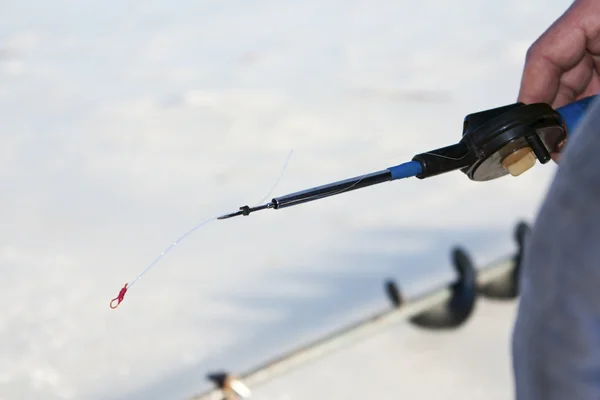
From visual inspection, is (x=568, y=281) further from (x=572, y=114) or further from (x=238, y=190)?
(x=238, y=190)

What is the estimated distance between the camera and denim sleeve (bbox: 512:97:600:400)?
0.21 m

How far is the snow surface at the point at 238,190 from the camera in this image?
1.05m

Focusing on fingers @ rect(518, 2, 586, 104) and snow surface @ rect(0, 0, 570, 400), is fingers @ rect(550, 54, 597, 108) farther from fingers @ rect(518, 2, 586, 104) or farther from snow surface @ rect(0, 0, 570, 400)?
snow surface @ rect(0, 0, 570, 400)

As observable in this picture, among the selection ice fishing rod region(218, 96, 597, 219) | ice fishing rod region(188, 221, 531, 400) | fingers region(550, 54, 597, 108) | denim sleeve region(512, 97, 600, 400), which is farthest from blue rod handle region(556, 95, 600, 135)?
ice fishing rod region(188, 221, 531, 400)

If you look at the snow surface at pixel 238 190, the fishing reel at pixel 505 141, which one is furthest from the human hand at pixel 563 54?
the snow surface at pixel 238 190

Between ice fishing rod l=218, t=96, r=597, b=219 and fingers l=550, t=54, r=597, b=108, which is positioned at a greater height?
fingers l=550, t=54, r=597, b=108

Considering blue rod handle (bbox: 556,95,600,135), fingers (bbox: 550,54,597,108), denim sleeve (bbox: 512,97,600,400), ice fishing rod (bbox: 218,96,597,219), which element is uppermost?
fingers (bbox: 550,54,597,108)

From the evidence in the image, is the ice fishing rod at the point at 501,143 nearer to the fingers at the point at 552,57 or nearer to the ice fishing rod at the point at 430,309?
the fingers at the point at 552,57

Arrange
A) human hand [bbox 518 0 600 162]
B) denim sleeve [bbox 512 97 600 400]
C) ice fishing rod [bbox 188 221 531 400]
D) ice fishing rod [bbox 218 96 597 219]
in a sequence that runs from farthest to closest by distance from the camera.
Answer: ice fishing rod [bbox 188 221 531 400], human hand [bbox 518 0 600 162], ice fishing rod [bbox 218 96 597 219], denim sleeve [bbox 512 97 600 400]

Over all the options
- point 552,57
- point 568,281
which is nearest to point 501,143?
→ point 552,57

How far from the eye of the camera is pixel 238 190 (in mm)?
1282

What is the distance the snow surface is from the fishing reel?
1.61 ft

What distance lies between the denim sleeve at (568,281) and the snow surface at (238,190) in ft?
2.59

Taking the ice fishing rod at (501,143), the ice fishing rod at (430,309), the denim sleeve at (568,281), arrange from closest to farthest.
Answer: the denim sleeve at (568,281), the ice fishing rod at (501,143), the ice fishing rod at (430,309)
